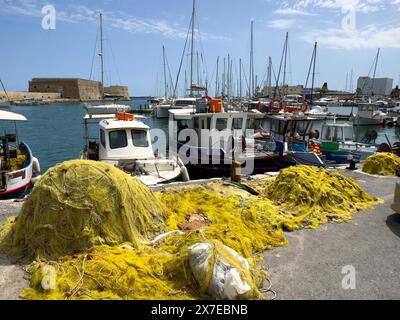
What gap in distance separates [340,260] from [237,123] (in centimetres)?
1031

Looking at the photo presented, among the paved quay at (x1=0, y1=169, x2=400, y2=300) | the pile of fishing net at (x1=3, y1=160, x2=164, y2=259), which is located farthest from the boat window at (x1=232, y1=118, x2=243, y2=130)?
the pile of fishing net at (x1=3, y1=160, x2=164, y2=259)

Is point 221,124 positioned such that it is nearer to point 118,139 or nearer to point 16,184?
point 118,139

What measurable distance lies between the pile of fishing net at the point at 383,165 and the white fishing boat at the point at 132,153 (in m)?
6.96

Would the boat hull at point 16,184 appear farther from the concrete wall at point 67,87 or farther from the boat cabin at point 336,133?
the concrete wall at point 67,87

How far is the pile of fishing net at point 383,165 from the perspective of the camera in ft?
37.9

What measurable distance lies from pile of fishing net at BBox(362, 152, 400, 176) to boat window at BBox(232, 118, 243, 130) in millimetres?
5660

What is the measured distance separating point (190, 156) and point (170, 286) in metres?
10.8

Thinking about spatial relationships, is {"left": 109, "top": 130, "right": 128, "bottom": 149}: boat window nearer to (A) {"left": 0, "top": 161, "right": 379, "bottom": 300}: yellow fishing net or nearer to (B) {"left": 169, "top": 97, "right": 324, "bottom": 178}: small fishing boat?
(B) {"left": 169, "top": 97, "right": 324, "bottom": 178}: small fishing boat

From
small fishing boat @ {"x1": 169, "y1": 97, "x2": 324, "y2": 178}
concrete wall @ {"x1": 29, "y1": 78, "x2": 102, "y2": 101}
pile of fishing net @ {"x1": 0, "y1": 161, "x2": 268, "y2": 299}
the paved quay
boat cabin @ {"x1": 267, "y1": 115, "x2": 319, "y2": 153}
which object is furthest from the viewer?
concrete wall @ {"x1": 29, "y1": 78, "x2": 102, "y2": 101}

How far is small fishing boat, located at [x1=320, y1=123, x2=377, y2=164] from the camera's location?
57.0 feet

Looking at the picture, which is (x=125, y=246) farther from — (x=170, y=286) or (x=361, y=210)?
(x=361, y=210)

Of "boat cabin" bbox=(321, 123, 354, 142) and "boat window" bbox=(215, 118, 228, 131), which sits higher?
"boat window" bbox=(215, 118, 228, 131)

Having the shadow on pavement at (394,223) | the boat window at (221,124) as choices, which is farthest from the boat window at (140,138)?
the shadow on pavement at (394,223)
